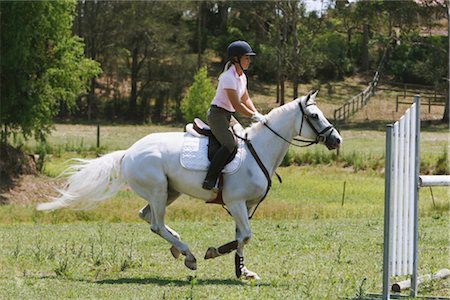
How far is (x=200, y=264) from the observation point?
12.1m

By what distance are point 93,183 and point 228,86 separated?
233 cm

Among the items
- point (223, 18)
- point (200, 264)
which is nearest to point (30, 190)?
point (200, 264)

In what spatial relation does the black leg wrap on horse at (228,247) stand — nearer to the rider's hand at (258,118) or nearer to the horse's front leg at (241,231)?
the horse's front leg at (241,231)

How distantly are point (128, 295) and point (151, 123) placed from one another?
48411 mm

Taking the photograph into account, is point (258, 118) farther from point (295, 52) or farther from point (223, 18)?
point (223, 18)

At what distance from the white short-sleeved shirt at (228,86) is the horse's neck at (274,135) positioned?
2.06 ft

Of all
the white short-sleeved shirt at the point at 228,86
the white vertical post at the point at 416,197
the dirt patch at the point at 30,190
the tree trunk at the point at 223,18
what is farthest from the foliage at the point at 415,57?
the white vertical post at the point at 416,197

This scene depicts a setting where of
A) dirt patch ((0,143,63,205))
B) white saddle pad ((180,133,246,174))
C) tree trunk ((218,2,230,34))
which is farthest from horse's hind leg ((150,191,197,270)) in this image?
tree trunk ((218,2,230,34))

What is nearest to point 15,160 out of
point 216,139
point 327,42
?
point 216,139

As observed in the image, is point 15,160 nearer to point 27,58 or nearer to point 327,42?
point 27,58

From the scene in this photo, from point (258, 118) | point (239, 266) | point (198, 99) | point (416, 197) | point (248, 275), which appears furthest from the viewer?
point (198, 99)

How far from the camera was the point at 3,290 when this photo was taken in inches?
380

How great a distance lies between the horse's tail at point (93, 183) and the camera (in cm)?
1191

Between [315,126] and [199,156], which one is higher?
[315,126]
